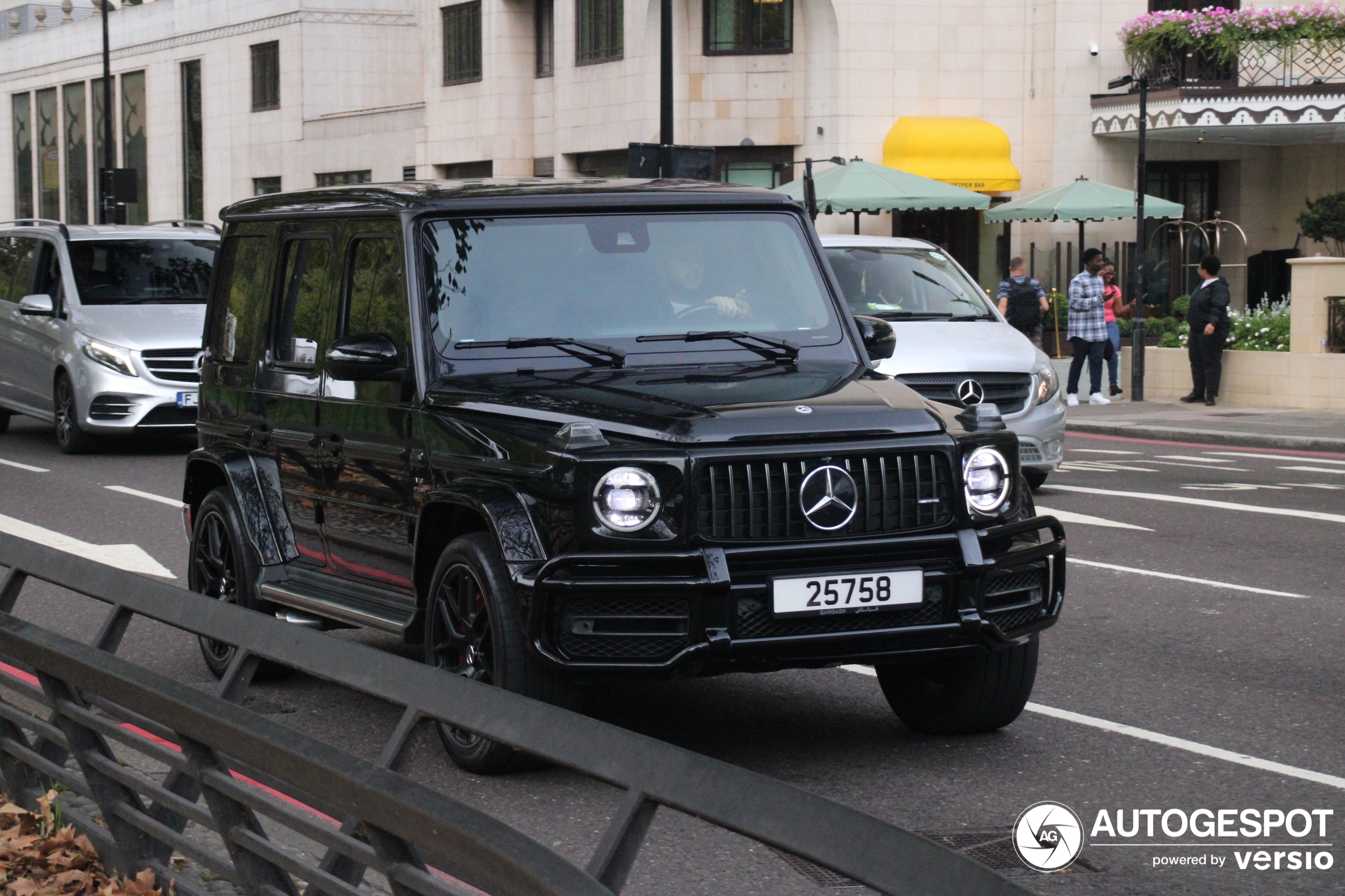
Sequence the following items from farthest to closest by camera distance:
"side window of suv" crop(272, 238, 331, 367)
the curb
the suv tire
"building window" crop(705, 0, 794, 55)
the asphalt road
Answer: "building window" crop(705, 0, 794, 55), the curb, "side window of suv" crop(272, 238, 331, 367), the suv tire, the asphalt road

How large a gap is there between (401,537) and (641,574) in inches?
52.3

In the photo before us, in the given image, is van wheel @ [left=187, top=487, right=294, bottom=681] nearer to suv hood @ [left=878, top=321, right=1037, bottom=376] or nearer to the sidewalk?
suv hood @ [left=878, top=321, right=1037, bottom=376]

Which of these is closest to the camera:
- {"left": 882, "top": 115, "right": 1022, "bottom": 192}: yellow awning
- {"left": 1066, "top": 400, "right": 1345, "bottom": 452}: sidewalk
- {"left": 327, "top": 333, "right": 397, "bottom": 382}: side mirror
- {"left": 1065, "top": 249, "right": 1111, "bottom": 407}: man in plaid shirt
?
{"left": 327, "top": 333, "right": 397, "bottom": 382}: side mirror

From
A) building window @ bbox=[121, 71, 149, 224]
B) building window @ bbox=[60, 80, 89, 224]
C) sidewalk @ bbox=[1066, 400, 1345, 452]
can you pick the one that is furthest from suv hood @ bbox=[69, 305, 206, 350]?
building window @ bbox=[60, 80, 89, 224]

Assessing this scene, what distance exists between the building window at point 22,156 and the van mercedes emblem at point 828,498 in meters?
70.5

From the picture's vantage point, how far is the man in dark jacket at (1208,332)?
22781mm

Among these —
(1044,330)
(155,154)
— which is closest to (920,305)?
(1044,330)

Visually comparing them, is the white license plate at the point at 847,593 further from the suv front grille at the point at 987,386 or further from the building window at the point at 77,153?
the building window at the point at 77,153

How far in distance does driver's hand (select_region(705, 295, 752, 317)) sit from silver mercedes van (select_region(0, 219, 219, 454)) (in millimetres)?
11206

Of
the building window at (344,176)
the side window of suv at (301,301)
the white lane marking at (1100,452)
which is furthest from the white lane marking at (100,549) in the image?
the building window at (344,176)

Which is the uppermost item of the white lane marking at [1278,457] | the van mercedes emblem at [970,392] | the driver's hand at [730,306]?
the driver's hand at [730,306]

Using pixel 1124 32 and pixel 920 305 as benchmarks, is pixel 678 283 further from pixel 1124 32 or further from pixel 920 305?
pixel 1124 32

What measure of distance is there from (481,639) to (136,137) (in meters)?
60.6

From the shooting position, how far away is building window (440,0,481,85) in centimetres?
4291
